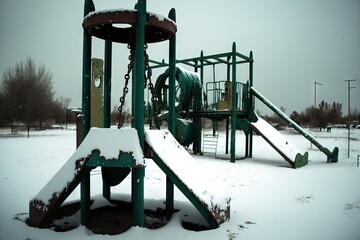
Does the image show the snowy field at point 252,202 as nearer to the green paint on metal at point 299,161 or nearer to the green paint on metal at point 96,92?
the green paint on metal at point 299,161

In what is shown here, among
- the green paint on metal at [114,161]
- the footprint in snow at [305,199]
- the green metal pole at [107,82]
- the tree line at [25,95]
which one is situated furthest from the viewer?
the tree line at [25,95]

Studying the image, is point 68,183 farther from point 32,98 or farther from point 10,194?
point 32,98

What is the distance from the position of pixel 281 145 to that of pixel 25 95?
79.0ft

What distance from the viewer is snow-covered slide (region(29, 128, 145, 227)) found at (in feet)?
A: 9.84

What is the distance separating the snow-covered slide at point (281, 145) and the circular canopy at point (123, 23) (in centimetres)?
634

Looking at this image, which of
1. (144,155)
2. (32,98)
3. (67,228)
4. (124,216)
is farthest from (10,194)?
(32,98)

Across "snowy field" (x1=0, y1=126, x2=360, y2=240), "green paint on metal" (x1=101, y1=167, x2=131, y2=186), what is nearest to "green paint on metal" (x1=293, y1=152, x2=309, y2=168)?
"snowy field" (x1=0, y1=126, x2=360, y2=240)

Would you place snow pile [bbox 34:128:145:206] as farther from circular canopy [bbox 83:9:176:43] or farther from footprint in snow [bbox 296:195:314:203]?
footprint in snow [bbox 296:195:314:203]

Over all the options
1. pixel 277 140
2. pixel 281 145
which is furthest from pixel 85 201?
pixel 277 140

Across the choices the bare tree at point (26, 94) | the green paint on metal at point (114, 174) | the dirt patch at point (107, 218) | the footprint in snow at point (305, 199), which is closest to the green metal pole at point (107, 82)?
the green paint on metal at point (114, 174)

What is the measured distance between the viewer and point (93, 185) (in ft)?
19.2

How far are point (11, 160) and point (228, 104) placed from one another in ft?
25.4

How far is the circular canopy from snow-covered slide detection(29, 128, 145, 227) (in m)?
1.24

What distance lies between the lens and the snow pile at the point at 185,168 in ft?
10.4
